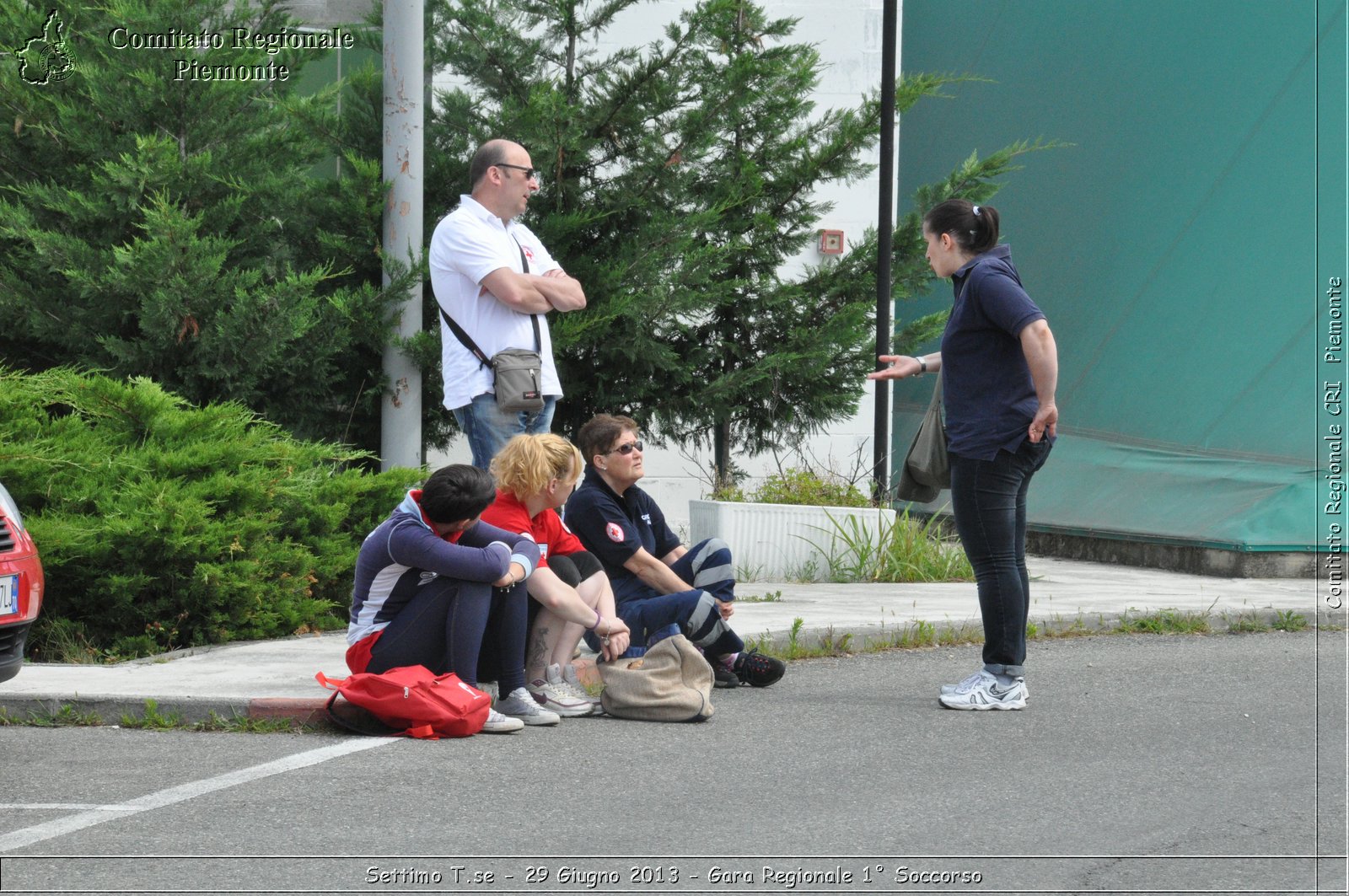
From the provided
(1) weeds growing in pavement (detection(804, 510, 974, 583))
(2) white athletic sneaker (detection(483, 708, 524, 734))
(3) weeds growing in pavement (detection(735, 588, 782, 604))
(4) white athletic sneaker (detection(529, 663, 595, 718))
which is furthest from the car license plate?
(1) weeds growing in pavement (detection(804, 510, 974, 583))

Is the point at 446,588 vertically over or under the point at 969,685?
over

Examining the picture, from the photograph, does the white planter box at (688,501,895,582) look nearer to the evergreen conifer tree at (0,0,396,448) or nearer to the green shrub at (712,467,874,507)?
the green shrub at (712,467,874,507)

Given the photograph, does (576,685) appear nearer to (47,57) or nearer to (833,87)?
(47,57)

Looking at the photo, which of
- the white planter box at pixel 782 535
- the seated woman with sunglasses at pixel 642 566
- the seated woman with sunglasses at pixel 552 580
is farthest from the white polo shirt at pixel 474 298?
the white planter box at pixel 782 535

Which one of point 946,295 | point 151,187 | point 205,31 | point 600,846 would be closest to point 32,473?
point 151,187

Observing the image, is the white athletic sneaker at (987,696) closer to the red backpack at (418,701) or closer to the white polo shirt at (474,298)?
the red backpack at (418,701)

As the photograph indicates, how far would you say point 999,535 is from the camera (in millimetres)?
6250

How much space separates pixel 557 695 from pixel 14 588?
6.79ft

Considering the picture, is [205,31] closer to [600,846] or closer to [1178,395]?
[600,846]

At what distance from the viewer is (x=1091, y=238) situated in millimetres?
14703

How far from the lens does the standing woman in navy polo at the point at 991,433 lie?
6199 millimetres

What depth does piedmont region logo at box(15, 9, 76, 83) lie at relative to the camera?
9.65m

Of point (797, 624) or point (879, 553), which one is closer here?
point (797, 624)

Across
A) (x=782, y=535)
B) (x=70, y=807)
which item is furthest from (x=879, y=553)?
(x=70, y=807)
